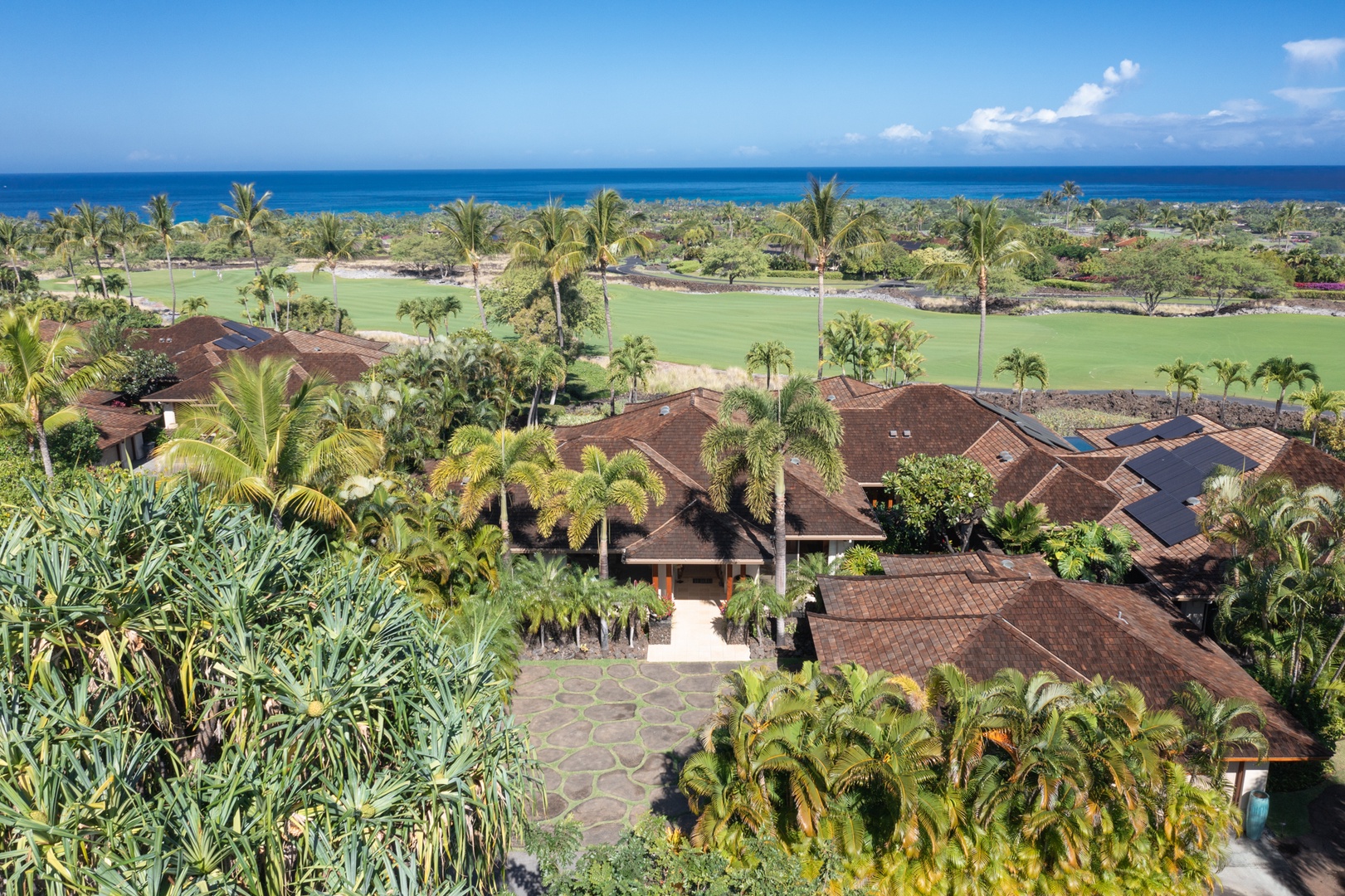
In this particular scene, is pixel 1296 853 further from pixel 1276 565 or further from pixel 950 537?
pixel 950 537

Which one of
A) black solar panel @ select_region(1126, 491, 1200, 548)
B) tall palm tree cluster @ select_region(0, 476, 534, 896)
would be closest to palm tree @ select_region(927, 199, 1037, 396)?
black solar panel @ select_region(1126, 491, 1200, 548)

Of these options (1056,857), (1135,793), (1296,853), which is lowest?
(1296,853)

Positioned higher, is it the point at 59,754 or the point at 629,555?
the point at 59,754

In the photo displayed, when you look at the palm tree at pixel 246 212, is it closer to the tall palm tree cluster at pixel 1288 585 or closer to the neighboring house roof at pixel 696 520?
the neighboring house roof at pixel 696 520

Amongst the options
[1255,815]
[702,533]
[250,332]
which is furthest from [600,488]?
[250,332]

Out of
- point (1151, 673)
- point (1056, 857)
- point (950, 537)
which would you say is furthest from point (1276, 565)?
point (950, 537)

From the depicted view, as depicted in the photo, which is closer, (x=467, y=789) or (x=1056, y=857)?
(x=467, y=789)

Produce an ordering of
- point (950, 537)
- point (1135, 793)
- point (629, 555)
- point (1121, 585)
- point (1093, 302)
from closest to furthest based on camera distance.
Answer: point (1135, 793)
point (1121, 585)
point (629, 555)
point (950, 537)
point (1093, 302)
